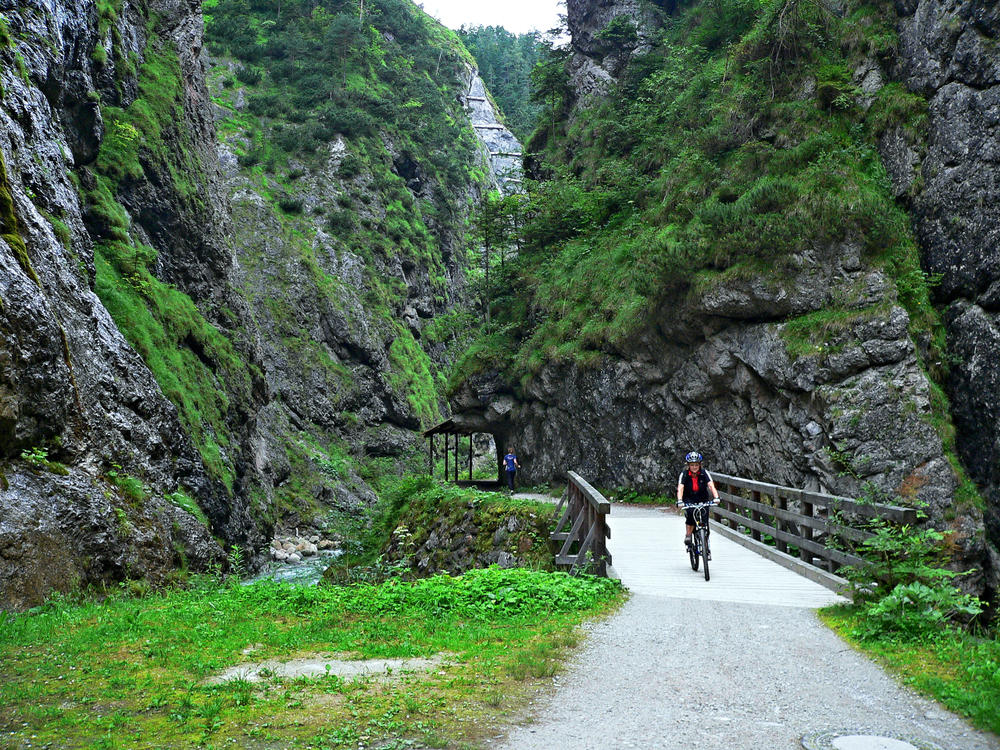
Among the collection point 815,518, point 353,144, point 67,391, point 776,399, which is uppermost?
point 353,144

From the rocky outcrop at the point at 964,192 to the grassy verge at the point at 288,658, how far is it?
11339 mm

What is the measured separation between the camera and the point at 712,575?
431 inches

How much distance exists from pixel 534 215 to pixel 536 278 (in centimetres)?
396

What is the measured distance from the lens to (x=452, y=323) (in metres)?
37.5

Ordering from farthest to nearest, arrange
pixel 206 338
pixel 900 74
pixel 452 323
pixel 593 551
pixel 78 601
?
pixel 452 323 < pixel 206 338 < pixel 900 74 < pixel 593 551 < pixel 78 601

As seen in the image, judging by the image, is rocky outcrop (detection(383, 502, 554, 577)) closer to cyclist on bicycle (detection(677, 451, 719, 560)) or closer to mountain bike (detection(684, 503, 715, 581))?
mountain bike (detection(684, 503, 715, 581))

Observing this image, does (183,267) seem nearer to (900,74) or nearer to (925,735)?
(900,74)

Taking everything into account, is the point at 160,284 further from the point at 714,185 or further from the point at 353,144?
the point at 353,144

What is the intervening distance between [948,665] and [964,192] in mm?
15419

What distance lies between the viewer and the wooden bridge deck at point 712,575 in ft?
30.9

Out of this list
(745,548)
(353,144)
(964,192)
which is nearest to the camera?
(745,548)

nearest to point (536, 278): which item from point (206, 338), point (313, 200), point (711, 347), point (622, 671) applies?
Result: point (711, 347)

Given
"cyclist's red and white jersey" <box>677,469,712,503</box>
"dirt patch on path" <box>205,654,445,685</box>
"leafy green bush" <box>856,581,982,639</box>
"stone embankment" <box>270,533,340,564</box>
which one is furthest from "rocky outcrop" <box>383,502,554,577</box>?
"leafy green bush" <box>856,581,982,639</box>

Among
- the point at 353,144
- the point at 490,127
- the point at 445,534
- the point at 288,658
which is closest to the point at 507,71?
the point at 490,127
